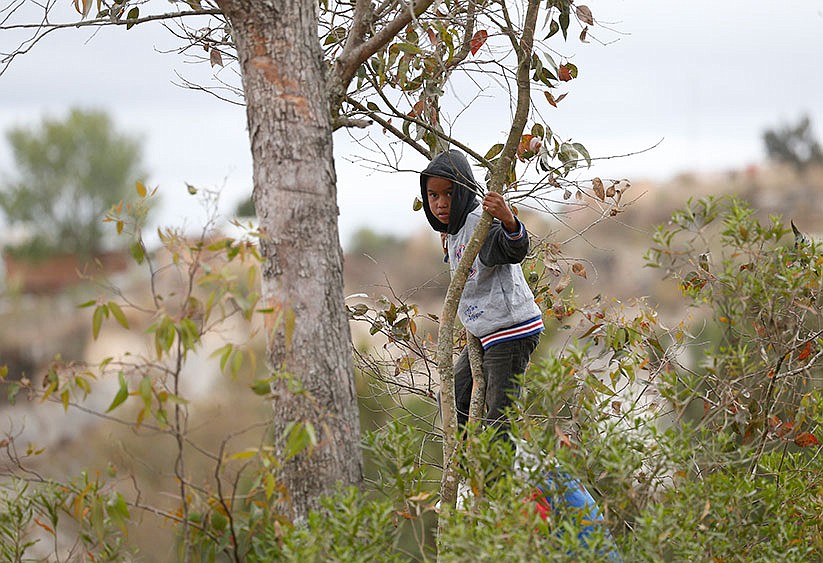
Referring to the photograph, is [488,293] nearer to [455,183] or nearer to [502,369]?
[502,369]

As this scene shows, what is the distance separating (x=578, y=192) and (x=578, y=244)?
57.6 ft

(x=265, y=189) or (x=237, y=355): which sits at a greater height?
(x=265, y=189)

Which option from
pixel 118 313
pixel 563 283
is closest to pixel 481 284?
pixel 563 283

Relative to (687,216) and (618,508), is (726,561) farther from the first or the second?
(687,216)

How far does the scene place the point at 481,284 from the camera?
10.4 feet

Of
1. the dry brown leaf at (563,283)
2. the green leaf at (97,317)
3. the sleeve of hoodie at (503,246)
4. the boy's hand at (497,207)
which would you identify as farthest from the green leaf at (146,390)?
the dry brown leaf at (563,283)

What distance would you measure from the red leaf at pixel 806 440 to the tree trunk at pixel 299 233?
4.58 ft

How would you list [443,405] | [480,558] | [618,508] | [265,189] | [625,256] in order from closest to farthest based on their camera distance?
[480,558] → [618,508] → [265,189] → [443,405] → [625,256]

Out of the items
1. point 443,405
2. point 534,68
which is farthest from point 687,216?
point 443,405

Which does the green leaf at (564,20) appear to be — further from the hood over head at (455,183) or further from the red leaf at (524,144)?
the hood over head at (455,183)

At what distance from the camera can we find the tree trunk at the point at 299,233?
7.46 ft

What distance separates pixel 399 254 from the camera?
67.9ft

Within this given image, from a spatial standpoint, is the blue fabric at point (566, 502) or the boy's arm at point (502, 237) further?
the boy's arm at point (502, 237)

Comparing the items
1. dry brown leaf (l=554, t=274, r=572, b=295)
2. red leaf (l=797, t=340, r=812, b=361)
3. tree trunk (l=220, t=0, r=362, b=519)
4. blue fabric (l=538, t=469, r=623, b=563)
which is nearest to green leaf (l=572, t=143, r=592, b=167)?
dry brown leaf (l=554, t=274, r=572, b=295)
